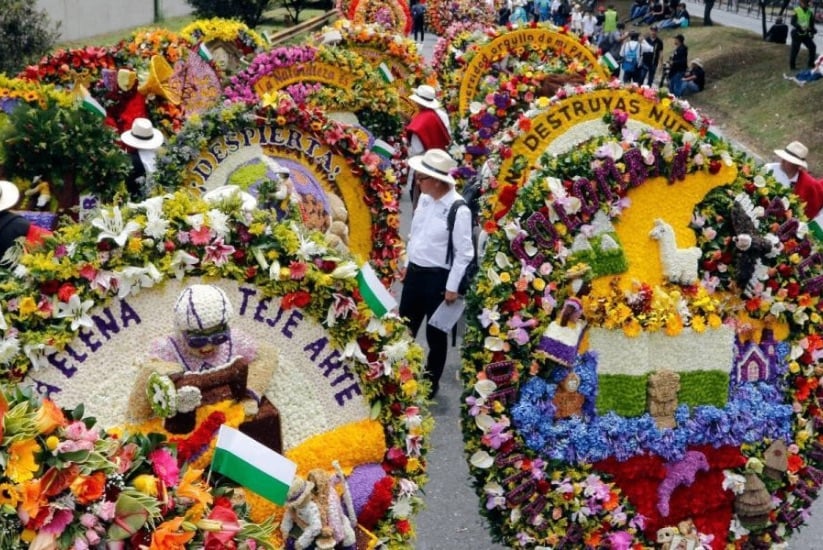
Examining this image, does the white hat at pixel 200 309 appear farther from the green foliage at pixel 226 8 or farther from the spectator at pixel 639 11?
the spectator at pixel 639 11

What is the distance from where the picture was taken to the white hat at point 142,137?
8719 mm

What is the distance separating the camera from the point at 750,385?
5.70m

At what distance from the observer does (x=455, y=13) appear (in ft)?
87.1

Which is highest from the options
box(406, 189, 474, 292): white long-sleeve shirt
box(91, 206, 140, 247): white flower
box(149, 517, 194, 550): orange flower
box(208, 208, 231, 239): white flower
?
box(91, 206, 140, 247): white flower

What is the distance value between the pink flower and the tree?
48.9 ft

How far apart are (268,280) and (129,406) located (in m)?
0.82

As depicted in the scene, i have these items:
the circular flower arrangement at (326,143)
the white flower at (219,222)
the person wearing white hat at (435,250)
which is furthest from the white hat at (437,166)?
the white flower at (219,222)

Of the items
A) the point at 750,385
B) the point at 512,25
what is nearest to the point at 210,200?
the point at 750,385

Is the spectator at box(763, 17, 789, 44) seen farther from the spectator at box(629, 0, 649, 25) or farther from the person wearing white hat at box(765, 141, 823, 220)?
the person wearing white hat at box(765, 141, 823, 220)

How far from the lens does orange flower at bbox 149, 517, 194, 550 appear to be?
332cm

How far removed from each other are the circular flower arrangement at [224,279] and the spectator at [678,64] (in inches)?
778

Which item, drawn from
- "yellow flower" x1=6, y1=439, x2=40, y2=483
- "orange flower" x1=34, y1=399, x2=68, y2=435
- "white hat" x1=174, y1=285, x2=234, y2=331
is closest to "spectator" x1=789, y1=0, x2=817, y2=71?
"white hat" x1=174, y1=285, x2=234, y2=331

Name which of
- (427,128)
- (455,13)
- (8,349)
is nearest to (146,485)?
(8,349)

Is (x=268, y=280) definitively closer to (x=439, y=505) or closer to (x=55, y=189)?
(x=439, y=505)
